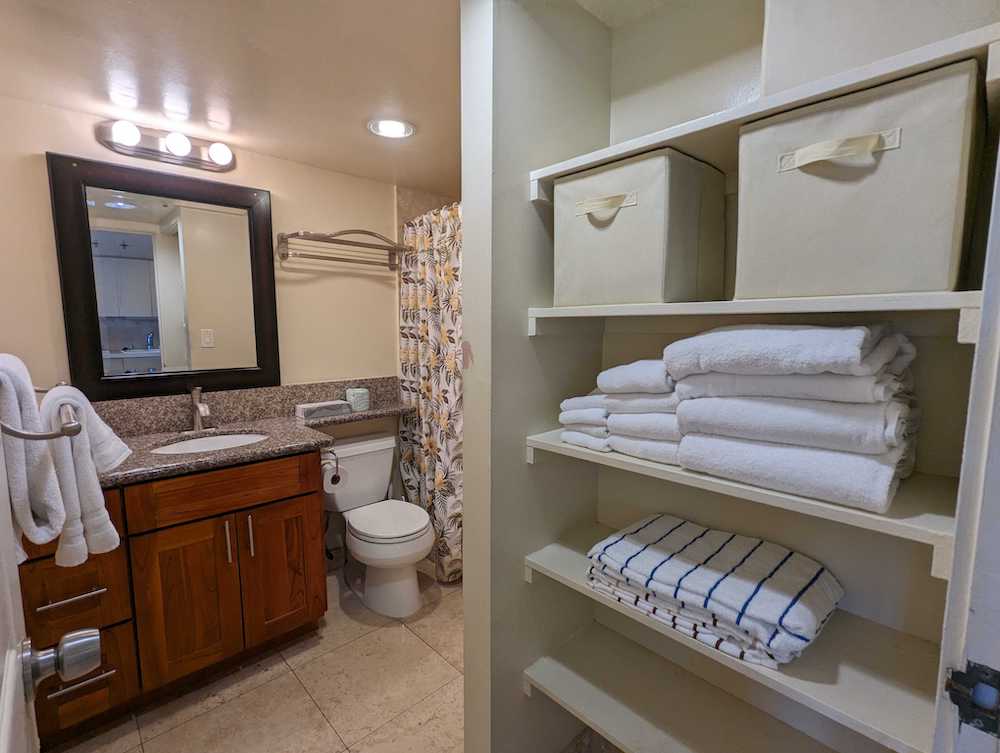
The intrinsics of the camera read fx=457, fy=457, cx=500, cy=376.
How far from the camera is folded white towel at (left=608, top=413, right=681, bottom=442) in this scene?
919mm

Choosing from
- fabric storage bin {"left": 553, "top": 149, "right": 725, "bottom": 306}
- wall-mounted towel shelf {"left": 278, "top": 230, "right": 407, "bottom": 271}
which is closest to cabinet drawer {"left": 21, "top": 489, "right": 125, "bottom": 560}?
wall-mounted towel shelf {"left": 278, "top": 230, "right": 407, "bottom": 271}

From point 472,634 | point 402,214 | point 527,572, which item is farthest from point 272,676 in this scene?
point 402,214

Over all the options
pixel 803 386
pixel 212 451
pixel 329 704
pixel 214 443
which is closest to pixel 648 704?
pixel 803 386

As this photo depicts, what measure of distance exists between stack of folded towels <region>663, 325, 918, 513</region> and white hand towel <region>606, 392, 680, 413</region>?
49 millimetres

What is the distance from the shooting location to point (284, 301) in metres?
2.32

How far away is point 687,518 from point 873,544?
0.37m

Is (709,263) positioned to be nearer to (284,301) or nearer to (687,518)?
(687,518)

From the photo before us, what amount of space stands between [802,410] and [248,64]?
1.74 metres

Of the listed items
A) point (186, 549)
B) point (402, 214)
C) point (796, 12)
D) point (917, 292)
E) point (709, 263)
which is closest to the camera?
point (917, 292)

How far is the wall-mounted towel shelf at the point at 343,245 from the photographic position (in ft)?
7.48

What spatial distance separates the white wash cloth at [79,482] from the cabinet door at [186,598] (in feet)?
1.26

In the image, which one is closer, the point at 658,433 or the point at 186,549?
the point at 658,433

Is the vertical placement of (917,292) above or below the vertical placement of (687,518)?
above

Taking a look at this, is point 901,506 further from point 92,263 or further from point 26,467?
point 92,263
